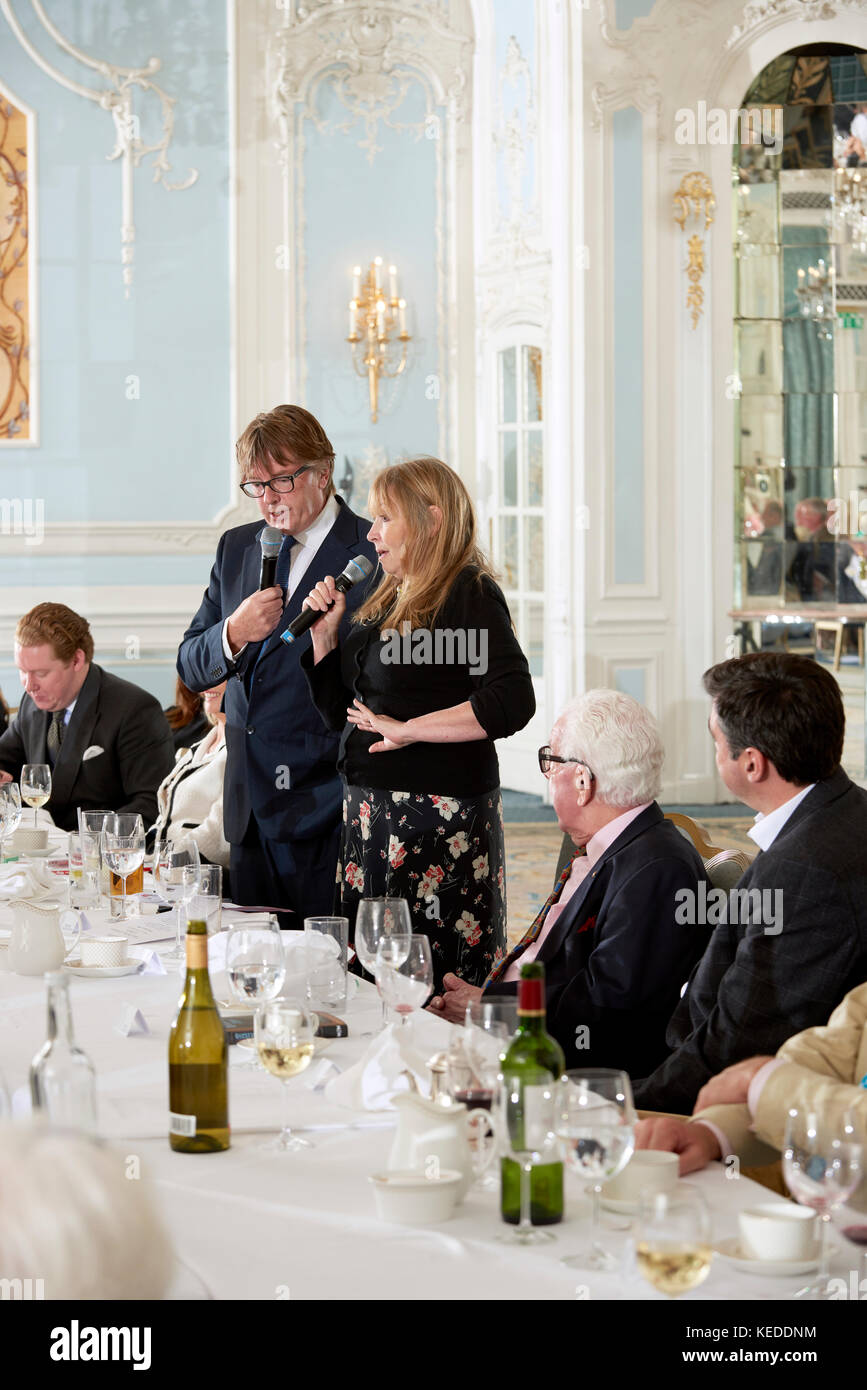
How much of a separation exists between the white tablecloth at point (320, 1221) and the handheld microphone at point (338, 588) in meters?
1.36

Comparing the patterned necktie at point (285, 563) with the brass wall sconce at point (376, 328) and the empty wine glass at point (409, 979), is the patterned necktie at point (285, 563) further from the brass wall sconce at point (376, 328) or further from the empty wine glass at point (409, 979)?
the brass wall sconce at point (376, 328)

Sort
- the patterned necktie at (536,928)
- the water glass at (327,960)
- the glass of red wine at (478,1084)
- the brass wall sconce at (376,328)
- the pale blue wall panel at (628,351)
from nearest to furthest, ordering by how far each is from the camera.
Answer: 1. the glass of red wine at (478,1084)
2. the water glass at (327,960)
3. the patterned necktie at (536,928)
4. the pale blue wall panel at (628,351)
5. the brass wall sconce at (376,328)

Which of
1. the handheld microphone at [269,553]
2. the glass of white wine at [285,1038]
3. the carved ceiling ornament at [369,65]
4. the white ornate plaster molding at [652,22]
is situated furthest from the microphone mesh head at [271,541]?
the white ornate plaster molding at [652,22]

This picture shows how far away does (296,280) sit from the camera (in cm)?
842

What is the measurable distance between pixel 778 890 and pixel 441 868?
1.17 m

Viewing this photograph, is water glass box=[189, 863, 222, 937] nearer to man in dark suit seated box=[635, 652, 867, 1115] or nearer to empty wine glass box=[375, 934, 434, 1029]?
empty wine glass box=[375, 934, 434, 1029]

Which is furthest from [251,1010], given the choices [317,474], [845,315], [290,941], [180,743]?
[845,315]

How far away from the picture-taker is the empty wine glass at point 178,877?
237 cm

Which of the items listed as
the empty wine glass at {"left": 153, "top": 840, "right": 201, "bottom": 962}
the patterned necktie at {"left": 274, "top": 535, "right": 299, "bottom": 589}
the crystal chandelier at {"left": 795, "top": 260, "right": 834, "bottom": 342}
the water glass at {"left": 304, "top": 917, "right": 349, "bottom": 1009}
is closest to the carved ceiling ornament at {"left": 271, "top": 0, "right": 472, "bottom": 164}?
the crystal chandelier at {"left": 795, "top": 260, "right": 834, "bottom": 342}

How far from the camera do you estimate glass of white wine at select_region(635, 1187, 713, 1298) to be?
1.13m

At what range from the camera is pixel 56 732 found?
4.29m

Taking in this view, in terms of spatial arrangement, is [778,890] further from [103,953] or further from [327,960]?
[103,953]

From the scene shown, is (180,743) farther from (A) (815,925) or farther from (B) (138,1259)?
(B) (138,1259)

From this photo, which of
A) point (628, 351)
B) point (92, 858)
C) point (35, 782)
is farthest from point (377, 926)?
point (628, 351)
